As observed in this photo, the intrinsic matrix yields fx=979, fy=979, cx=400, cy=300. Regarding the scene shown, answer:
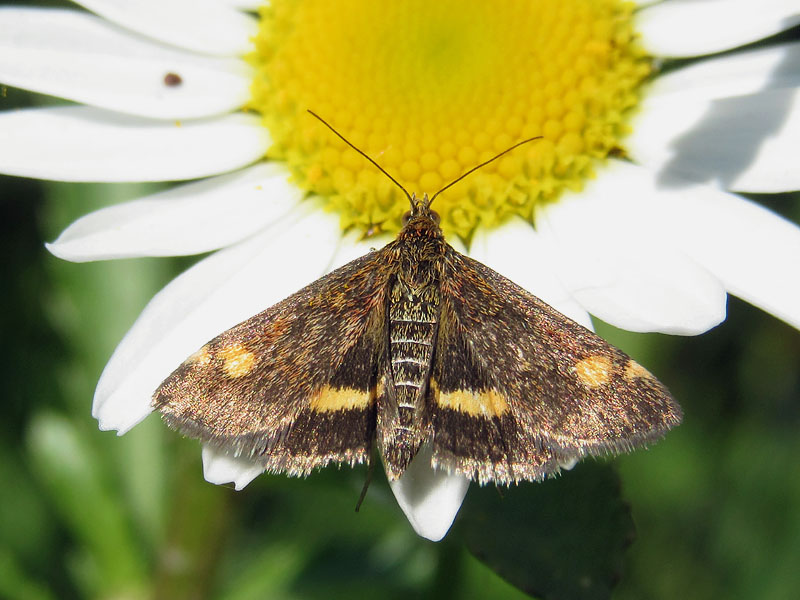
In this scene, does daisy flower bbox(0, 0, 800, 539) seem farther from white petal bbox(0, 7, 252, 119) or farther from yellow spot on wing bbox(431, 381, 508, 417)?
yellow spot on wing bbox(431, 381, 508, 417)

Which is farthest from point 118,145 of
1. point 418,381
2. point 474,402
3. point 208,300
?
point 474,402

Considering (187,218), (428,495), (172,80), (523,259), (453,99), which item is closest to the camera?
(428,495)

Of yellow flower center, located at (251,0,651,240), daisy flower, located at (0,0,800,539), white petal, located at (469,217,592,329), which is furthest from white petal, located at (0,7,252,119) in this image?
white petal, located at (469,217,592,329)

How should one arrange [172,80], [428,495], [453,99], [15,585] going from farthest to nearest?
1. [15,585]
2. [172,80]
3. [453,99]
4. [428,495]

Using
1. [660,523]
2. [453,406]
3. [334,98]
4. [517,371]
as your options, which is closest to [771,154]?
[517,371]

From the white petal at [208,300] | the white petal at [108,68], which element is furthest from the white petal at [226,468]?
the white petal at [108,68]

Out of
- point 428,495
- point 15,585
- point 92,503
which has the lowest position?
point 15,585

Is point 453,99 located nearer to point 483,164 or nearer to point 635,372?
point 483,164
